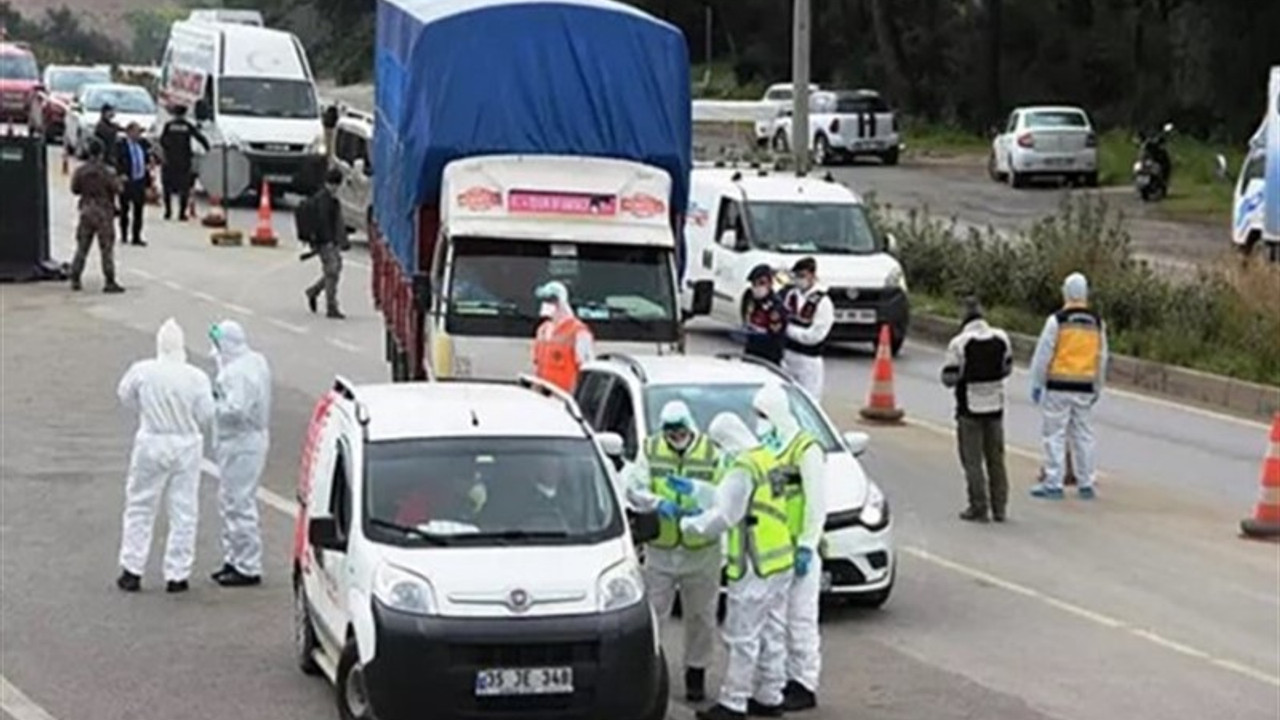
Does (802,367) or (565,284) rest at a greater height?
(565,284)

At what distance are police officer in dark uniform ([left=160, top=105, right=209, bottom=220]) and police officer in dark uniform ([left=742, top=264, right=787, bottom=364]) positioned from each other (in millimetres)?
22129

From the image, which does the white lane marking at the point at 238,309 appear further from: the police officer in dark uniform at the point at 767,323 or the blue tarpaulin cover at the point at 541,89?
the police officer in dark uniform at the point at 767,323

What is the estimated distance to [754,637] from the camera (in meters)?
12.6

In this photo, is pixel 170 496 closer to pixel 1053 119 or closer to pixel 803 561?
pixel 803 561

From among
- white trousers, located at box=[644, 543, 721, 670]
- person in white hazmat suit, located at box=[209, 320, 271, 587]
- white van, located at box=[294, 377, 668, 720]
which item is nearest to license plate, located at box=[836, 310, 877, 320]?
person in white hazmat suit, located at box=[209, 320, 271, 587]

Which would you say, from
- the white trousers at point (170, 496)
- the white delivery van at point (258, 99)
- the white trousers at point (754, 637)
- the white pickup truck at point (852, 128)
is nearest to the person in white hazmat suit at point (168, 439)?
the white trousers at point (170, 496)

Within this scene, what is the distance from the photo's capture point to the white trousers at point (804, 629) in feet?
41.9

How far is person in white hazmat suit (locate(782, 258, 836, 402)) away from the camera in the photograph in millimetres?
20344

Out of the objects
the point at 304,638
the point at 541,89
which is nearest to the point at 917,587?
the point at 304,638

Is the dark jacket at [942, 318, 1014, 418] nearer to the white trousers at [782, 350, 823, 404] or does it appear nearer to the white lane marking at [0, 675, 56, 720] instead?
the white trousers at [782, 350, 823, 404]

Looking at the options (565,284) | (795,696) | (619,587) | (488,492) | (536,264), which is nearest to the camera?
(619,587)

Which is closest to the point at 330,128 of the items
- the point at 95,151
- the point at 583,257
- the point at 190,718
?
the point at 95,151

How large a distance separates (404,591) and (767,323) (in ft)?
29.5

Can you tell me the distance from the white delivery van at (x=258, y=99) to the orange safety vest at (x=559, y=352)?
2566 centimetres
